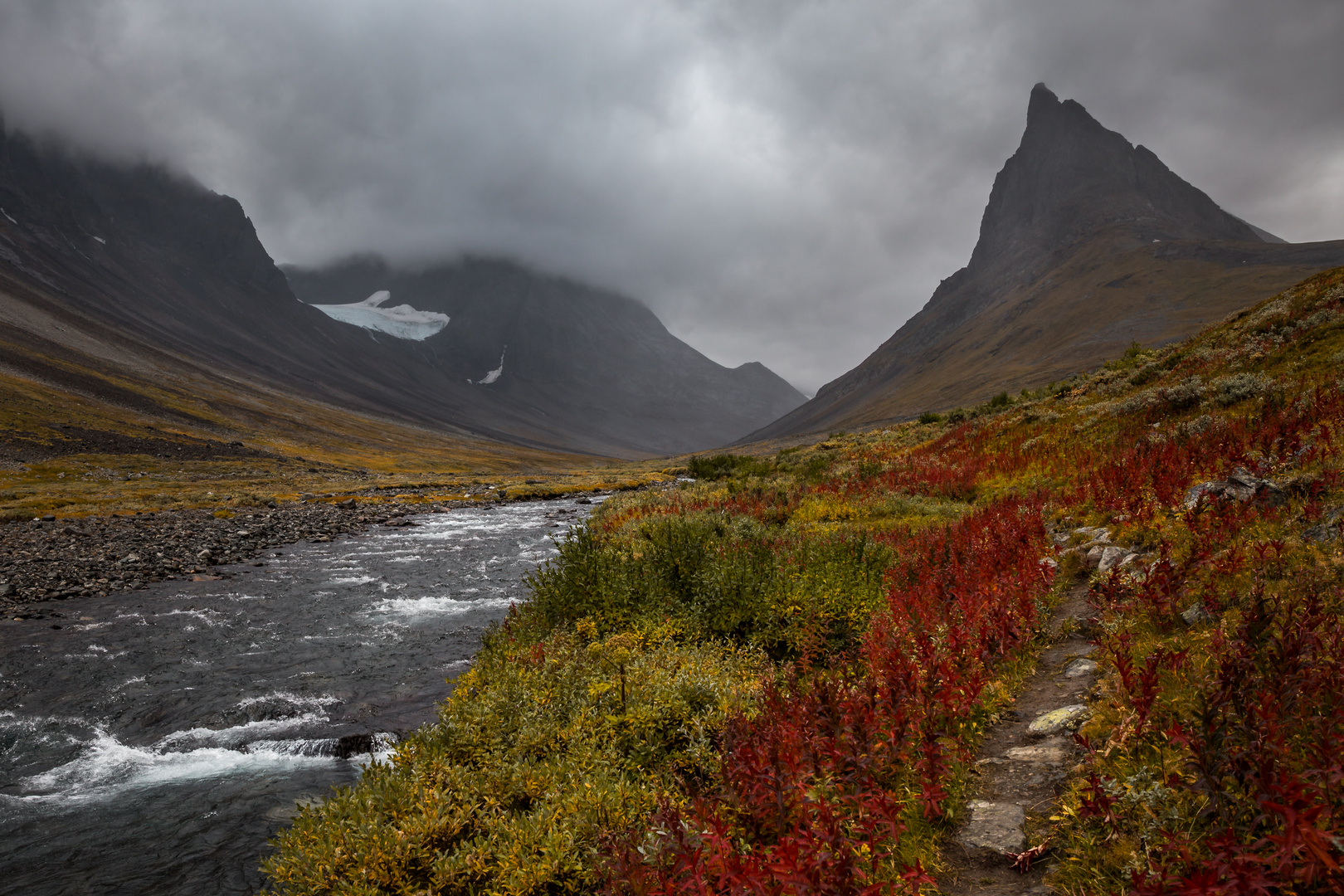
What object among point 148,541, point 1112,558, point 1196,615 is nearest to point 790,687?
point 1196,615

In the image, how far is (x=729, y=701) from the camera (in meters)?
6.89

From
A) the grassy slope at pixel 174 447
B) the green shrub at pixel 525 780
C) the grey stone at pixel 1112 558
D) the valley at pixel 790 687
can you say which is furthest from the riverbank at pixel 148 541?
the grey stone at pixel 1112 558

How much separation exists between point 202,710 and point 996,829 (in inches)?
515

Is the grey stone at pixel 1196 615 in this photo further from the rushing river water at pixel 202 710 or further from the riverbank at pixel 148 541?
the riverbank at pixel 148 541

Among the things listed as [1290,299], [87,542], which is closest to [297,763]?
[87,542]

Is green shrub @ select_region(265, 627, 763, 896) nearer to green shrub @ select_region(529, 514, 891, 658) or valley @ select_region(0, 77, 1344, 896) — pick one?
valley @ select_region(0, 77, 1344, 896)

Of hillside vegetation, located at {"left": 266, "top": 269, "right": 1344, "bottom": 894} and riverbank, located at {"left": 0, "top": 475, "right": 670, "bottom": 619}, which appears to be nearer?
hillside vegetation, located at {"left": 266, "top": 269, "right": 1344, "bottom": 894}

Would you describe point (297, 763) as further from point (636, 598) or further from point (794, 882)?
point (794, 882)

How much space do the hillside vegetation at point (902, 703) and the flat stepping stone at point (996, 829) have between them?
13 cm

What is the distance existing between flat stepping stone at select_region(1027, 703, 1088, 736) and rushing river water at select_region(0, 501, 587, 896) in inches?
320

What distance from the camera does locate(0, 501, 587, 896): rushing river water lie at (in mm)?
7438

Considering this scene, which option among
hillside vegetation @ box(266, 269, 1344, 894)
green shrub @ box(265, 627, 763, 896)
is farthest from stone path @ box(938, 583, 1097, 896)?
green shrub @ box(265, 627, 763, 896)

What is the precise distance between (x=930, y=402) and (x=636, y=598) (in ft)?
494

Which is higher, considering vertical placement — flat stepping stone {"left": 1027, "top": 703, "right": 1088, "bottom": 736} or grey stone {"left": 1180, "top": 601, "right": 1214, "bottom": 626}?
grey stone {"left": 1180, "top": 601, "right": 1214, "bottom": 626}
